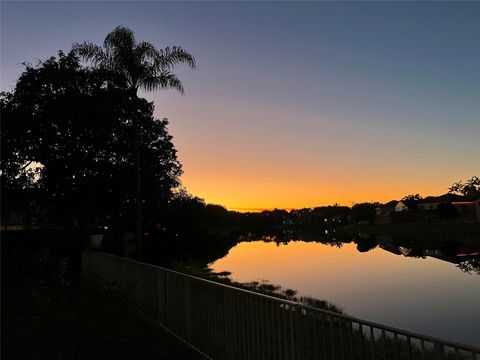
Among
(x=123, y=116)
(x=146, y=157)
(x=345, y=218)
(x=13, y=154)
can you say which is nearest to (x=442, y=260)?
(x=146, y=157)

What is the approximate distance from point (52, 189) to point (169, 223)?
49.8 feet

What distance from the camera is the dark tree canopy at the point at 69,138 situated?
15.0 metres

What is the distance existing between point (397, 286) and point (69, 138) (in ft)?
57.9

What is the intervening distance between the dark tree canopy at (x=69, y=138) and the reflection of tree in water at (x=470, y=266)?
2291cm

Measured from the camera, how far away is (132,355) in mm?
7422

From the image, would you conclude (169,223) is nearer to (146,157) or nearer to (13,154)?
(146,157)

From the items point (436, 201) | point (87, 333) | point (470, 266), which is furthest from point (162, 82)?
point (436, 201)

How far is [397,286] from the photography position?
78.6 ft

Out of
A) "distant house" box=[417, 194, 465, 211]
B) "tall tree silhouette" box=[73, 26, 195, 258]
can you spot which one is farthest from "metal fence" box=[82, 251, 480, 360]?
"distant house" box=[417, 194, 465, 211]

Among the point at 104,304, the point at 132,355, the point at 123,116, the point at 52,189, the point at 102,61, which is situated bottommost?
the point at 132,355

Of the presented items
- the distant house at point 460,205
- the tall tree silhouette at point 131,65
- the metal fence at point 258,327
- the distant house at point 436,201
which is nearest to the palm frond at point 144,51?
the tall tree silhouette at point 131,65

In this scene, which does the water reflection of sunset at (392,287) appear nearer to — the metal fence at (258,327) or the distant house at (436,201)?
the metal fence at (258,327)

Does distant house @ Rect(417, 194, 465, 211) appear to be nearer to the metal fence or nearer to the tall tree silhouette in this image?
Result: the tall tree silhouette

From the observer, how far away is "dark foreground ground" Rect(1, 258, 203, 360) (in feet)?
22.5
